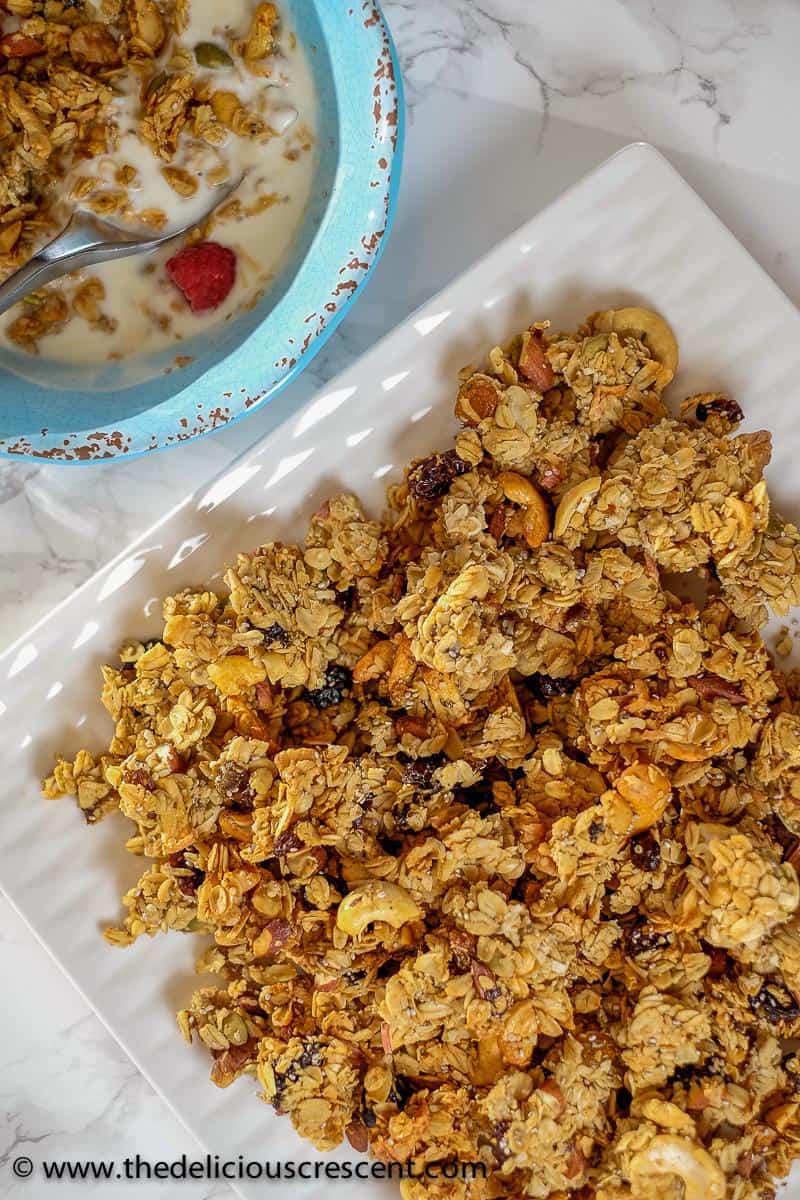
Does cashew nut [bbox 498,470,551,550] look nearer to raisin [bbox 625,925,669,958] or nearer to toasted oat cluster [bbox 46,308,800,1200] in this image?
toasted oat cluster [bbox 46,308,800,1200]

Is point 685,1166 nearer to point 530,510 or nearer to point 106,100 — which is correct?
point 530,510

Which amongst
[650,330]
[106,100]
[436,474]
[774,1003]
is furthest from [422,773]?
[106,100]

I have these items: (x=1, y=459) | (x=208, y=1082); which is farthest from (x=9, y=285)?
(x=208, y=1082)

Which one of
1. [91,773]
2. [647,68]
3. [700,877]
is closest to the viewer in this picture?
[700,877]

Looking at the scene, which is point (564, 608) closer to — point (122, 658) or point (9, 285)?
point (122, 658)

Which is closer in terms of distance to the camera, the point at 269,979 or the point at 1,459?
the point at 269,979

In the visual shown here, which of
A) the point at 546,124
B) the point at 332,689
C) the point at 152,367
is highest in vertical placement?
the point at 152,367

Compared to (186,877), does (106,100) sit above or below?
above
